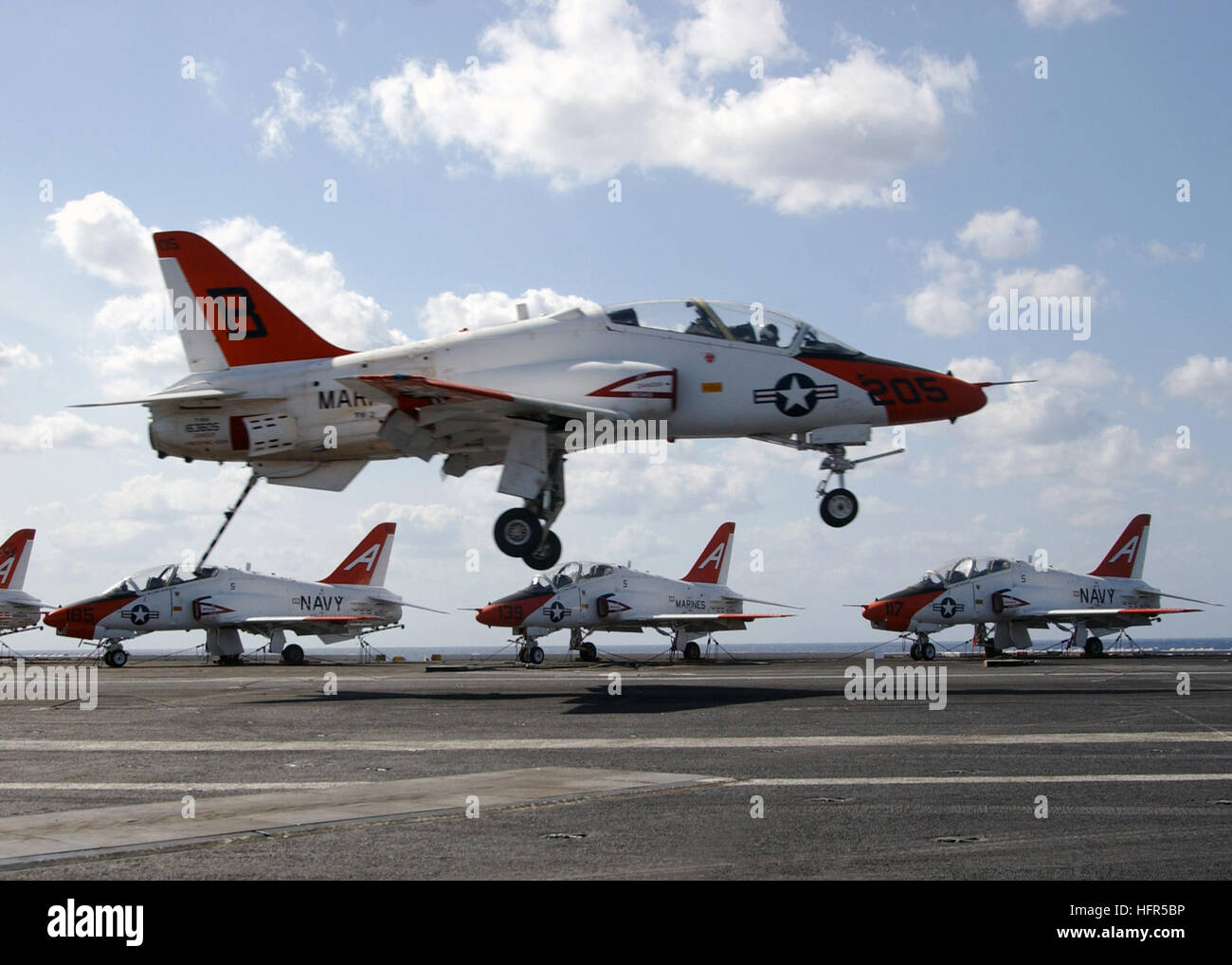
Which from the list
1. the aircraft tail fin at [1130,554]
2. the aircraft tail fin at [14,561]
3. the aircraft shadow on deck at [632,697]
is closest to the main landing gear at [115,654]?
the aircraft tail fin at [14,561]

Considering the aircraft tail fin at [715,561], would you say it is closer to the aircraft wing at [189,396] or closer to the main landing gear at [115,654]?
the main landing gear at [115,654]

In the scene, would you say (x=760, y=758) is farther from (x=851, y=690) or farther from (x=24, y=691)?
(x=24, y=691)

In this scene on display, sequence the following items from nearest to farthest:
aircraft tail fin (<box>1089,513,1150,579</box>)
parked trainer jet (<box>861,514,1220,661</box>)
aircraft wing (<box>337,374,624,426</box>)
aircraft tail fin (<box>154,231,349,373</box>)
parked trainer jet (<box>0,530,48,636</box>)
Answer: aircraft wing (<box>337,374,624,426</box>) < aircraft tail fin (<box>154,231,349,373</box>) < parked trainer jet (<box>861,514,1220,661</box>) < aircraft tail fin (<box>1089,513,1150,579</box>) < parked trainer jet (<box>0,530,48,636</box>)

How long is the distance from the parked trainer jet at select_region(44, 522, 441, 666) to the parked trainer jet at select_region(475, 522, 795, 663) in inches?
344

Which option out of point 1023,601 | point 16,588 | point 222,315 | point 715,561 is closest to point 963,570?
point 1023,601

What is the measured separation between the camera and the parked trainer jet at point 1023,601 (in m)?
37.6

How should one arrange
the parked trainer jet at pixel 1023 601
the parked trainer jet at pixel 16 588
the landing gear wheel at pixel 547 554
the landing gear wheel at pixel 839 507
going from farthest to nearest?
the parked trainer jet at pixel 16 588 < the parked trainer jet at pixel 1023 601 < the landing gear wheel at pixel 547 554 < the landing gear wheel at pixel 839 507

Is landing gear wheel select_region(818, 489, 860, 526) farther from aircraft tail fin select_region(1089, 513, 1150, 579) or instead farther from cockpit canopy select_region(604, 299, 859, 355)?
aircraft tail fin select_region(1089, 513, 1150, 579)

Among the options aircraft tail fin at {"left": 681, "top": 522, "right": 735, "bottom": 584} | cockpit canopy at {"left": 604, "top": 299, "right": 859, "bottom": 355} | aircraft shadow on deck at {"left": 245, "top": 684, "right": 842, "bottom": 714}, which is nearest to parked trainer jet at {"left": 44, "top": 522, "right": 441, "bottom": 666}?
aircraft tail fin at {"left": 681, "top": 522, "right": 735, "bottom": 584}

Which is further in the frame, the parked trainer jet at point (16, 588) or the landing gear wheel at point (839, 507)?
the parked trainer jet at point (16, 588)

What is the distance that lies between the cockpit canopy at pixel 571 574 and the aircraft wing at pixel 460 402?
22.7m

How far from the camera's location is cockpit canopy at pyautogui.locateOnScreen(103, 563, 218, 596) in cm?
4191

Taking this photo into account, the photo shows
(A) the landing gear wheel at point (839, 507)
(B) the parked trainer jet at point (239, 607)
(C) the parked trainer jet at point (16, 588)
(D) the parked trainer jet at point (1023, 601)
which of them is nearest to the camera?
(A) the landing gear wheel at point (839, 507)

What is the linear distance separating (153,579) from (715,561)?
79.1ft
